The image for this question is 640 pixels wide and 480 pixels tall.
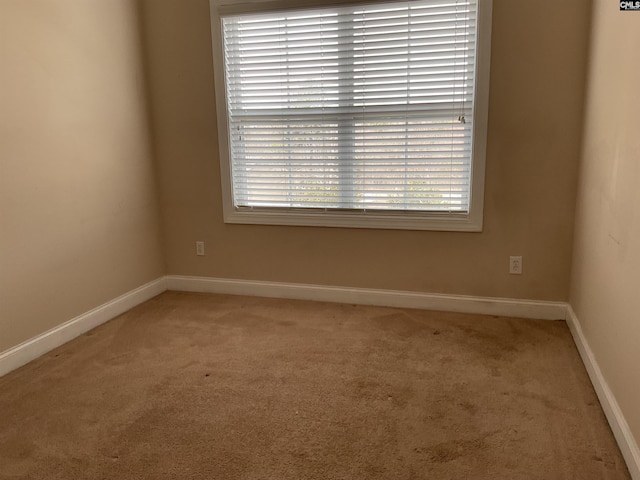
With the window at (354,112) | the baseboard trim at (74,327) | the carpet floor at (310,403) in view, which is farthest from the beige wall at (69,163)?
the window at (354,112)

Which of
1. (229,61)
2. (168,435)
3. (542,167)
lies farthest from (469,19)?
(168,435)

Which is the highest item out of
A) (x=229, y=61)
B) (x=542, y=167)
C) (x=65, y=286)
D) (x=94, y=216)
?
(x=229, y=61)

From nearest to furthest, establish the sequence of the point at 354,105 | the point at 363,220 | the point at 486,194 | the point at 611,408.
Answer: the point at 611,408, the point at 486,194, the point at 354,105, the point at 363,220

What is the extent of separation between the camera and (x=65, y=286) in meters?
2.88

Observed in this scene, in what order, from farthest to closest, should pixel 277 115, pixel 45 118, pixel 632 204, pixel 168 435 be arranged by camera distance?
pixel 277 115 < pixel 45 118 < pixel 168 435 < pixel 632 204

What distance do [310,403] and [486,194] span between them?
5.86ft

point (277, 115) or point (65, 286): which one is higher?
point (277, 115)

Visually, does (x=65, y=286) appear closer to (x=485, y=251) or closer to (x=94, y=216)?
(x=94, y=216)

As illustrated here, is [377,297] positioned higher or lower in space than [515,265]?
lower

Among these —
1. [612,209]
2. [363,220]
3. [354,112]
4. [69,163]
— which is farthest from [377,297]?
[69,163]

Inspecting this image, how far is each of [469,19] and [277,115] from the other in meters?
1.40

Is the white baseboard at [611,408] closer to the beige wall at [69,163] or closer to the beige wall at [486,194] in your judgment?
the beige wall at [486,194]

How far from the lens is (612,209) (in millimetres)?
2127

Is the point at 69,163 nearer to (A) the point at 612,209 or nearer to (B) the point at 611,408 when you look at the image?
(A) the point at 612,209
